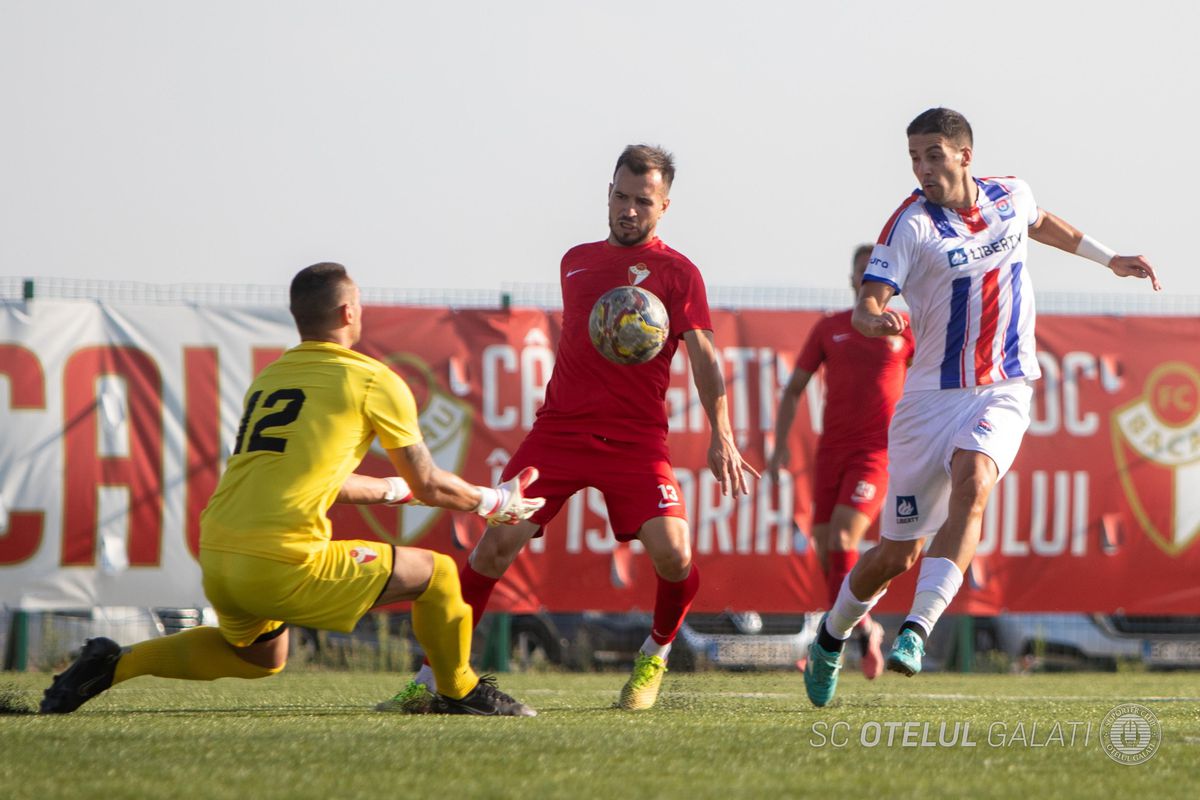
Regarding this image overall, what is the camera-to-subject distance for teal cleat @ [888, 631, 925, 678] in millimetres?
5777

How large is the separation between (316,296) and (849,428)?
5156 mm

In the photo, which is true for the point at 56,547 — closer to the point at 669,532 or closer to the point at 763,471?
the point at 763,471

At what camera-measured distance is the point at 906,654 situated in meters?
5.81

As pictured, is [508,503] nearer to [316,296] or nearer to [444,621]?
[444,621]

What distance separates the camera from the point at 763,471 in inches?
503

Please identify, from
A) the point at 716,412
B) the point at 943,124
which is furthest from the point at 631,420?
the point at 943,124

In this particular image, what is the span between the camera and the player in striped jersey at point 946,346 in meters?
6.32

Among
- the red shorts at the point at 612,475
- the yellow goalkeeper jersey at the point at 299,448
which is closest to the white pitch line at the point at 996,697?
the red shorts at the point at 612,475

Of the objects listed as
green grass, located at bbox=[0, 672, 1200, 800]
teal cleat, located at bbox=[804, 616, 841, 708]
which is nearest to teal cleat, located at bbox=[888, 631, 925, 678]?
green grass, located at bbox=[0, 672, 1200, 800]

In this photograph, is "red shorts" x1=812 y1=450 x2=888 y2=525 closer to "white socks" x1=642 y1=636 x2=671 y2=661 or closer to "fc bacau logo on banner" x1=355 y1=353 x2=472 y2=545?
"white socks" x1=642 y1=636 x2=671 y2=661

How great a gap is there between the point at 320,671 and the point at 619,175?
21.6 feet

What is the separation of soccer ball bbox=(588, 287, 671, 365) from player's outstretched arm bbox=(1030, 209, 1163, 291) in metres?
1.85

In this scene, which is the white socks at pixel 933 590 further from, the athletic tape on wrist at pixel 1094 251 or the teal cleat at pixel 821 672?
the athletic tape on wrist at pixel 1094 251

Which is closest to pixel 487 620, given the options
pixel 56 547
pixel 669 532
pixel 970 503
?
pixel 56 547
